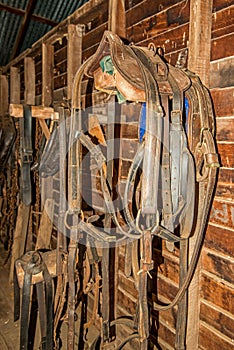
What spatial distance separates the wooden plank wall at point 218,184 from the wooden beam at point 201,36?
0.03 metres

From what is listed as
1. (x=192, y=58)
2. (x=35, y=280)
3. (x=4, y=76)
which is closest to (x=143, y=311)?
(x=35, y=280)

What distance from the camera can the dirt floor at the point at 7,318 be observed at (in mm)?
2424

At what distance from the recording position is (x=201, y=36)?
156 cm

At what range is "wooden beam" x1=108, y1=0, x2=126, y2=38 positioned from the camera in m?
2.10

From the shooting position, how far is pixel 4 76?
4578mm

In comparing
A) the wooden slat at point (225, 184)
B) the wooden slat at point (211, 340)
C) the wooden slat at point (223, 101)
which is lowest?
the wooden slat at point (211, 340)

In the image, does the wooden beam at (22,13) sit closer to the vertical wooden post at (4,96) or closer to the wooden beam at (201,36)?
the vertical wooden post at (4,96)

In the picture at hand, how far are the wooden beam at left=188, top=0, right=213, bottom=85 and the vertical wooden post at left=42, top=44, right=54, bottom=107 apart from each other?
1932 millimetres

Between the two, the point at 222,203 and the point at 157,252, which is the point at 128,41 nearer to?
the point at 222,203

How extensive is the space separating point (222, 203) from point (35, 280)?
3.80 feet

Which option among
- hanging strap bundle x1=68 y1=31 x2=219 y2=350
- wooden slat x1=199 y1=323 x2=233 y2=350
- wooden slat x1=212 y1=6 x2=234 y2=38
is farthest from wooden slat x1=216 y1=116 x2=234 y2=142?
wooden slat x1=199 y1=323 x2=233 y2=350

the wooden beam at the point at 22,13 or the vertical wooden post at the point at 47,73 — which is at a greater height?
the wooden beam at the point at 22,13

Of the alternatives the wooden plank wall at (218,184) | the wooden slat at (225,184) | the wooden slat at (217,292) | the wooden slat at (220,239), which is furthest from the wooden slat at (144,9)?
the wooden slat at (217,292)

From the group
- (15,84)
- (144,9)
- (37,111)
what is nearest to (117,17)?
(144,9)
